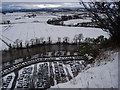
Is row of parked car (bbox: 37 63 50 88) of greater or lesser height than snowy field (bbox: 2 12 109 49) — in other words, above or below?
below

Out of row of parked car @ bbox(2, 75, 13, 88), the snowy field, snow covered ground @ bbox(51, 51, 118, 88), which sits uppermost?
the snowy field

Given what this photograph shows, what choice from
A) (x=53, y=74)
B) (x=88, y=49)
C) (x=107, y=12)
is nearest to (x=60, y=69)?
(x=53, y=74)

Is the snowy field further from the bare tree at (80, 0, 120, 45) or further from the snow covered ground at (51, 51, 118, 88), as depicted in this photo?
the snow covered ground at (51, 51, 118, 88)

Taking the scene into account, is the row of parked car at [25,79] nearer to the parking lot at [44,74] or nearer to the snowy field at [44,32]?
the parking lot at [44,74]

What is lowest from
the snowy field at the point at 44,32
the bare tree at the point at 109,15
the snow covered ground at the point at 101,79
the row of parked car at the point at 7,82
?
the row of parked car at the point at 7,82

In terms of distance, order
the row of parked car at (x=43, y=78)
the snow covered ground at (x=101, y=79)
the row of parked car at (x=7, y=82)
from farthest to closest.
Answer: the row of parked car at (x=7, y=82), the row of parked car at (x=43, y=78), the snow covered ground at (x=101, y=79)

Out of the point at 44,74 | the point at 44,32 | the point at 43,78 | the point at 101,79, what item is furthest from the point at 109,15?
the point at 44,32

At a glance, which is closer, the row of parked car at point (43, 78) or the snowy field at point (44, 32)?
the row of parked car at point (43, 78)

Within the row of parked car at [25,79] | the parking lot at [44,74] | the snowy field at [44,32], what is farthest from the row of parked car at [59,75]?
the snowy field at [44,32]

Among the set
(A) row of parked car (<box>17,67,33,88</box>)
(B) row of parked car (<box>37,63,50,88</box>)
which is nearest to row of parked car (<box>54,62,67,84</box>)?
(B) row of parked car (<box>37,63,50,88</box>)

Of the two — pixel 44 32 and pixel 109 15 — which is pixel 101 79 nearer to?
pixel 109 15
